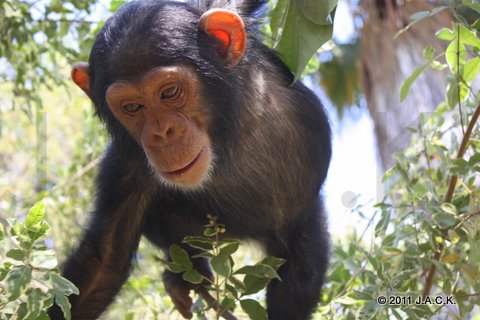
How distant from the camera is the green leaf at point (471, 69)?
4266mm

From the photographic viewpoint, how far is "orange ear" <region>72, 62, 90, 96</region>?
443 cm

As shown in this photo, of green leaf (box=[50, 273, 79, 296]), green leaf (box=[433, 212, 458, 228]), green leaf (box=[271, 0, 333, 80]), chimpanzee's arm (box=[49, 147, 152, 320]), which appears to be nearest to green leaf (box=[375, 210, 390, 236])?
green leaf (box=[433, 212, 458, 228])

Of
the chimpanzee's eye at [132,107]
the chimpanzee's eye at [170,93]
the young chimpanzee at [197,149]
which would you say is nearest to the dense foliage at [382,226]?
the young chimpanzee at [197,149]

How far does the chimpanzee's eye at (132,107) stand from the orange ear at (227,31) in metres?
0.62

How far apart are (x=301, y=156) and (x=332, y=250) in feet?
2.63

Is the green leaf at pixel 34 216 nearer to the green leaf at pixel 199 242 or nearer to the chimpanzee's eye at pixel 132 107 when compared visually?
the green leaf at pixel 199 242

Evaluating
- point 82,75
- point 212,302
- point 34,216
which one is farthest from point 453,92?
point 34,216

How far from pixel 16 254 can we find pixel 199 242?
1181 mm

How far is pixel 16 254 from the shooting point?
10.1ft

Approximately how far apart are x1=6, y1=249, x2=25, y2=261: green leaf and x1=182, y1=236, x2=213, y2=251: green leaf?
1.08 meters

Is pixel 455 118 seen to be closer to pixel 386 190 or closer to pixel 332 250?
pixel 386 190

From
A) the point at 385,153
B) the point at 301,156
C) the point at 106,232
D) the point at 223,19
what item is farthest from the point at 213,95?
the point at 385,153

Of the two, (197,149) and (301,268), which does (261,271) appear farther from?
(301,268)

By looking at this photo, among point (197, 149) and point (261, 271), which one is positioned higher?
point (197, 149)
